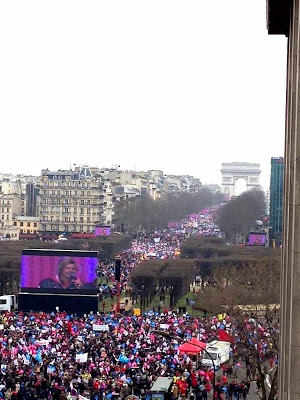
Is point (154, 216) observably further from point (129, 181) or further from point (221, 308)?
point (221, 308)

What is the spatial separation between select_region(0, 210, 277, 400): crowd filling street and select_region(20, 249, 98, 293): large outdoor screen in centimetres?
526

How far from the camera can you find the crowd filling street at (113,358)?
2891cm

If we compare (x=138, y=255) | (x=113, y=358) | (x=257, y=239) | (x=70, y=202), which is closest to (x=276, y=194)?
(x=257, y=239)

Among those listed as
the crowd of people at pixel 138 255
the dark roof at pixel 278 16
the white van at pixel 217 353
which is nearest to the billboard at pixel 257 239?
the crowd of people at pixel 138 255

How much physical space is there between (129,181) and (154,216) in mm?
41977

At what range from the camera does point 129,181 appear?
200 meters

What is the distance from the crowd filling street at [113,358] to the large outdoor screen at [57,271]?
207 inches

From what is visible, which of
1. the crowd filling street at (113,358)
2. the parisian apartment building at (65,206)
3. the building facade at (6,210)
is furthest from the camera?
the building facade at (6,210)

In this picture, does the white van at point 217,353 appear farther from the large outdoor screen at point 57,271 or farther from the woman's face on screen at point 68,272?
the woman's face on screen at point 68,272

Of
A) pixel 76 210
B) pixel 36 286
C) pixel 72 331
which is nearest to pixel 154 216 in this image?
pixel 76 210

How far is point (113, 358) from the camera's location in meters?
33.4

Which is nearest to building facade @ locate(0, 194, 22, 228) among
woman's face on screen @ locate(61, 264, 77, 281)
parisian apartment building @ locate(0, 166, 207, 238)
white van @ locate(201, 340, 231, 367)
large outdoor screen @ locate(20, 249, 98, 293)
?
parisian apartment building @ locate(0, 166, 207, 238)

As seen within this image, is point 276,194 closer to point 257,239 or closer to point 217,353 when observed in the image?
point 257,239

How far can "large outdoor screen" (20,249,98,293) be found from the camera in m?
50.9
